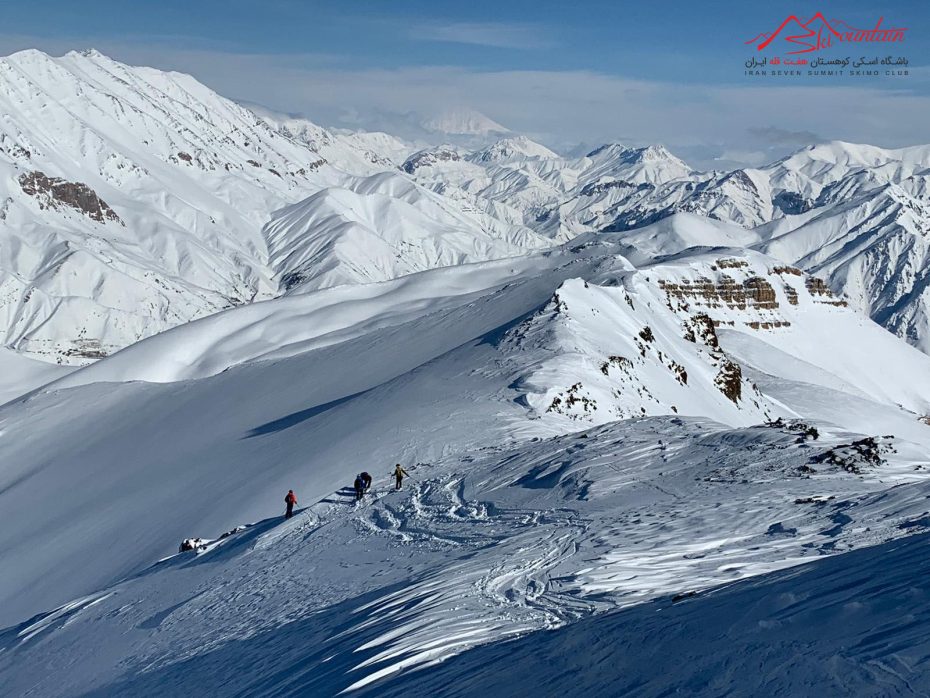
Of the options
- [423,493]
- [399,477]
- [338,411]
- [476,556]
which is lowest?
[338,411]

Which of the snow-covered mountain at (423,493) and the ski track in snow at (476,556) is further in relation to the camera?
the snow-covered mountain at (423,493)

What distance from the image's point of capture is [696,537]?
1683 cm

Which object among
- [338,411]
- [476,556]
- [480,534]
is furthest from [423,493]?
[338,411]

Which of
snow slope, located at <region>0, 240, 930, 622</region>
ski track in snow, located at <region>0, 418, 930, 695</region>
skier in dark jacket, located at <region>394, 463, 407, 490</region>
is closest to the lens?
ski track in snow, located at <region>0, 418, 930, 695</region>

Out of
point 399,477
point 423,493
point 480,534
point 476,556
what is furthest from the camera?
point 399,477

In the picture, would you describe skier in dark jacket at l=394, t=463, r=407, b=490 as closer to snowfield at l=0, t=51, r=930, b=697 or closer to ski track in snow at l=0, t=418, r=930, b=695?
ski track in snow at l=0, t=418, r=930, b=695

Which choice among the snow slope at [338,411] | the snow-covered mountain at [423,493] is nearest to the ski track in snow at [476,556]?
the snow-covered mountain at [423,493]

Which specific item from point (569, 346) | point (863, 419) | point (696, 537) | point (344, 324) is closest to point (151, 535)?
point (569, 346)

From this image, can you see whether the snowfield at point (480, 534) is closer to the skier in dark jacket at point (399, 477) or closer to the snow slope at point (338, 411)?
the snow slope at point (338, 411)

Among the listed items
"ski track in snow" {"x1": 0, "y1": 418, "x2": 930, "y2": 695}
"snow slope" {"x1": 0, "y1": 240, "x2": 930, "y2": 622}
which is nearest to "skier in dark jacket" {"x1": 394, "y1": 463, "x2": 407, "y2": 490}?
"ski track in snow" {"x1": 0, "y1": 418, "x2": 930, "y2": 695}

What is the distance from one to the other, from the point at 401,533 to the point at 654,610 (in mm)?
9790

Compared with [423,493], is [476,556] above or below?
above

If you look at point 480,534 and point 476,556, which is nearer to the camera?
point 476,556

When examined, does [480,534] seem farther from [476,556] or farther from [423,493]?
[423,493]
